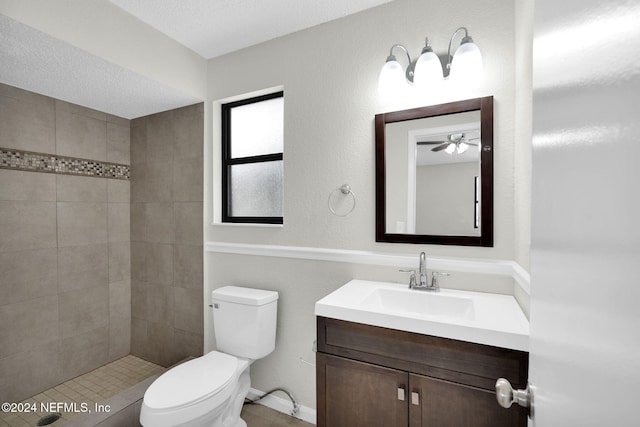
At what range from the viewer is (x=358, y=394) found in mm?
1275

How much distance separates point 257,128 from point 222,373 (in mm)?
1671

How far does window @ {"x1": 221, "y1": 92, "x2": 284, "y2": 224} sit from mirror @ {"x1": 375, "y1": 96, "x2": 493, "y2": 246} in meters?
0.82

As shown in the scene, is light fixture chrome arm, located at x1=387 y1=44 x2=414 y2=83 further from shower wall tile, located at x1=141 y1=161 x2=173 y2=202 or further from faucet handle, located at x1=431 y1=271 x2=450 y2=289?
shower wall tile, located at x1=141 y1=161 x2=173 y2=202

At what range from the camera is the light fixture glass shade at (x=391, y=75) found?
158 centimetres

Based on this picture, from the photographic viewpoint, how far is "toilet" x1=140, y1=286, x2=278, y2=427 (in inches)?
54.2

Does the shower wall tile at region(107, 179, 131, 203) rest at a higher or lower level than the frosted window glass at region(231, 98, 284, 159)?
lower

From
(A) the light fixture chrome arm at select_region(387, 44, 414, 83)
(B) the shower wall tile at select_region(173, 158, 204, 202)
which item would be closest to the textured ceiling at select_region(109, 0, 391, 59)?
(A) the light fixture chrome arm at select_region(387, 44, 414, 83)

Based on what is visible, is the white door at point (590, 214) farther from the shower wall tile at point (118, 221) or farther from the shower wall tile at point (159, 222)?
the shower wall tile at point (118, 221)

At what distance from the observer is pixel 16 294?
6.59 ft

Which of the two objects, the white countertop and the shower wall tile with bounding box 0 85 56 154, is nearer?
the white countertop

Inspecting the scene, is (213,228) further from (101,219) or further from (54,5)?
(54,5)

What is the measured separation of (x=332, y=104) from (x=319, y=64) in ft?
0.94

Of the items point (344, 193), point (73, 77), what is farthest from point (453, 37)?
point (73, 77)

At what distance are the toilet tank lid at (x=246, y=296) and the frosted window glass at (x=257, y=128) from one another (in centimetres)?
102
